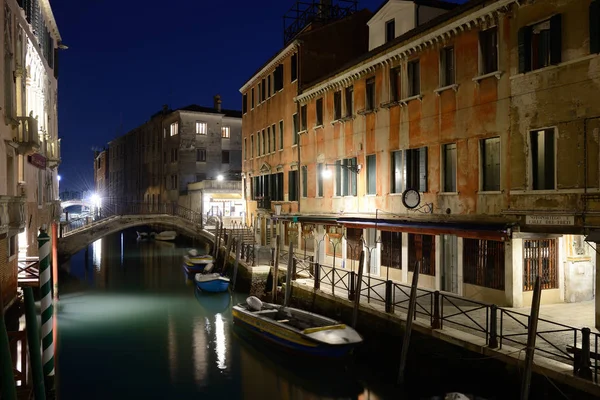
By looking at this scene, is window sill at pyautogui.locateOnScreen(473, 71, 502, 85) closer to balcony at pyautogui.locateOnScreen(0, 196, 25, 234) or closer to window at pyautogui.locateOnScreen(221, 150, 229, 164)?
balcony at pyautogui.locateOnScreen(0, 196, 25, 234)

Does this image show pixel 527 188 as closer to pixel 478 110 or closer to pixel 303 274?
pixel 478 110

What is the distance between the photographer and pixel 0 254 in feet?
49.2

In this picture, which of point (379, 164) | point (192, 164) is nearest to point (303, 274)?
point (379, 164)

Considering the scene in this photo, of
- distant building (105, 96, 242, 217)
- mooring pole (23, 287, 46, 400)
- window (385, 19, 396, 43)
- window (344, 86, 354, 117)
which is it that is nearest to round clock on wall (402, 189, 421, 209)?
window (344, 86, 354, 117)

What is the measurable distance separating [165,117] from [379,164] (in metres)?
34.8

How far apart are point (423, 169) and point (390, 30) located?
6969 mm

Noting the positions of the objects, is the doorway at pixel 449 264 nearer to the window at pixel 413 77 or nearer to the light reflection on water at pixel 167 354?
the light reflection on water at pixel 167 354

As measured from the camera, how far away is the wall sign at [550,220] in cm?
1134

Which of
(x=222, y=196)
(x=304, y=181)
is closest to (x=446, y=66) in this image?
(x=304, y=181)

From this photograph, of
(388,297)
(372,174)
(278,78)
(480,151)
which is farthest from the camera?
(278,78)

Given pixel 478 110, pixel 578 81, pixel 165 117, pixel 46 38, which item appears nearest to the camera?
pixel 578 81

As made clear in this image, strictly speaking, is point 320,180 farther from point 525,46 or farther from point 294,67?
point 525,46

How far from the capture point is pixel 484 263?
14.1m

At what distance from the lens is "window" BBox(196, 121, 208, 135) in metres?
45.8
